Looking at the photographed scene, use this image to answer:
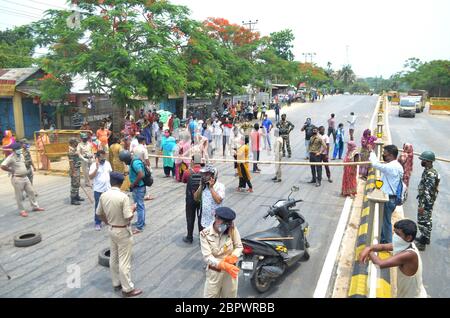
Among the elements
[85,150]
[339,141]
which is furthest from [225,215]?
[339,141]

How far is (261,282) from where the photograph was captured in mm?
5402

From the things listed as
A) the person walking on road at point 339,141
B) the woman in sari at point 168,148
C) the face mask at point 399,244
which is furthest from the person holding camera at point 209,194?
the person walking on road at point 339,141

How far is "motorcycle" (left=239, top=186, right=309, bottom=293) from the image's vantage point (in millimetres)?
5359

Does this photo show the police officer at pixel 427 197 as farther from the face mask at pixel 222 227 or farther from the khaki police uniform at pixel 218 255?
the face mask at pixel 222 227

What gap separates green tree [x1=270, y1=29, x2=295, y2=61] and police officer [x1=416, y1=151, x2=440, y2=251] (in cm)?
5130

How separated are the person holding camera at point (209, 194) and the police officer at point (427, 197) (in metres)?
3.83

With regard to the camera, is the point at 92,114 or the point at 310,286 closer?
the point at 310,286

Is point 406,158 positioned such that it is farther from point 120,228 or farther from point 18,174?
point 18,174

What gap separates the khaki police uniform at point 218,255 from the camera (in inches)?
176

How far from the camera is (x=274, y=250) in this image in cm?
551
